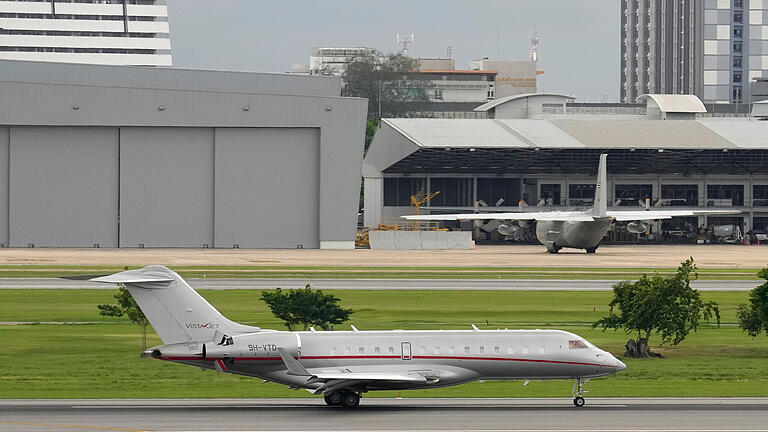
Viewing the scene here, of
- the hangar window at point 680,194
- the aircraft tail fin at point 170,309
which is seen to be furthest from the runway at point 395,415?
the hangar window at point 680,194

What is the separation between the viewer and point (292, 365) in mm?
Answer: 33844

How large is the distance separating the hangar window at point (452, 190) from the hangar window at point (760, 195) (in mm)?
32845

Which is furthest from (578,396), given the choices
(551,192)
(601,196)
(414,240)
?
(551,192)

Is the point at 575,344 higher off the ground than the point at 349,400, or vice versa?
the point at 575,344

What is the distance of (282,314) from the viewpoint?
162 ft

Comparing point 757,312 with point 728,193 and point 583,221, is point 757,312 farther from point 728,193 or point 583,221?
point 728,193

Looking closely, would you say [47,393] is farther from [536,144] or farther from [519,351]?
A: [536,144]

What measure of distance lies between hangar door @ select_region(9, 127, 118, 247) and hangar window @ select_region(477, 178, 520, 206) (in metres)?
46.6

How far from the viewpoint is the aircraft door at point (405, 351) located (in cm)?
3500

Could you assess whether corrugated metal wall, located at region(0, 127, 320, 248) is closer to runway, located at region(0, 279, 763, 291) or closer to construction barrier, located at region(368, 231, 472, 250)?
construction barrier, located at region(368, 231, 472, 250)

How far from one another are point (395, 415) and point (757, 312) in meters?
21.3

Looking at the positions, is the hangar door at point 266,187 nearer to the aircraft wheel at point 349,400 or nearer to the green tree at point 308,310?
the green tree at point 308,310

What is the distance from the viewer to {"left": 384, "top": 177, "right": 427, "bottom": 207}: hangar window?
5354 inches

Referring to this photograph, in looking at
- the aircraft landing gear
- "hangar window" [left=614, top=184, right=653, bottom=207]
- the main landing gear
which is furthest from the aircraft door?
"hangar window" [left=614, top=184, right=653, bottom=207]
